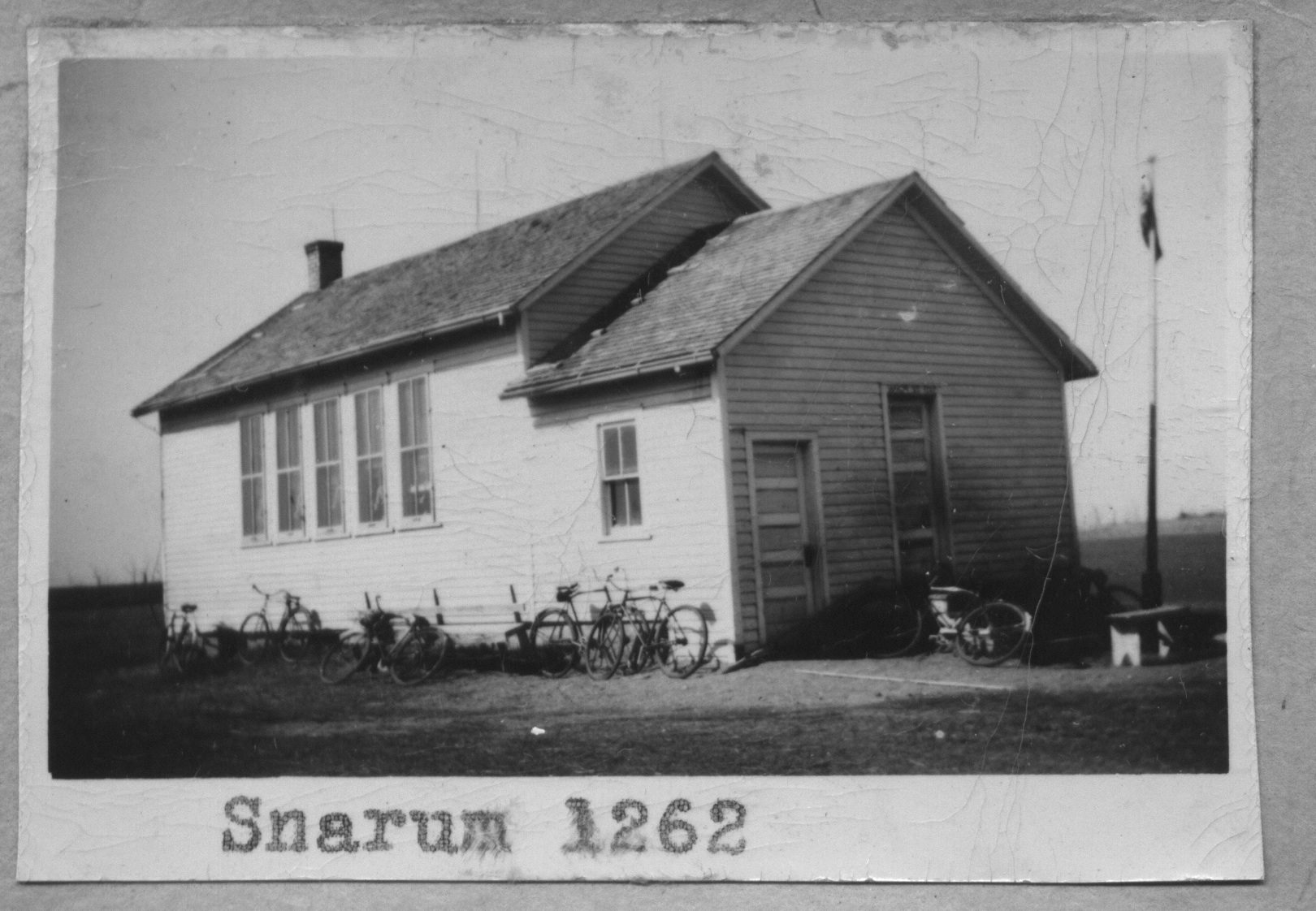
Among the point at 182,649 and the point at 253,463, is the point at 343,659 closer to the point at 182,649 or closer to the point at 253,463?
the point at 182,649

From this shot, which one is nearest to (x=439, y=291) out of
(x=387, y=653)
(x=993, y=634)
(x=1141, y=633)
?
(x=387, y=653)

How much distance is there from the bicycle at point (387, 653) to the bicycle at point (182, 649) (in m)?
0.62

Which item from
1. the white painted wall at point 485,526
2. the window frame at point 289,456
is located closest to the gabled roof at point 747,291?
the white painted wall at point 485,526

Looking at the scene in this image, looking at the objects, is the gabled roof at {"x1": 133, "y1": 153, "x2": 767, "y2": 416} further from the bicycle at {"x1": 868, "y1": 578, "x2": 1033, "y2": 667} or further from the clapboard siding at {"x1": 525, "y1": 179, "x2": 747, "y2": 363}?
the bicycle at {"x1": 868, "y1": 578, "x2": 1033, "y2": 667}

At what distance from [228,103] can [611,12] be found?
1.90 meters

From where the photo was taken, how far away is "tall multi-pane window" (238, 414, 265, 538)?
18.7 ft

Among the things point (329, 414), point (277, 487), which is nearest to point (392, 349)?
point (329, 414)

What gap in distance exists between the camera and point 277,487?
576cm

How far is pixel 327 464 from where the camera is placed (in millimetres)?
5668

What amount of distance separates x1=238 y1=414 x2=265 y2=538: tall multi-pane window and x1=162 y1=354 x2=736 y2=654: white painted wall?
0.36ft

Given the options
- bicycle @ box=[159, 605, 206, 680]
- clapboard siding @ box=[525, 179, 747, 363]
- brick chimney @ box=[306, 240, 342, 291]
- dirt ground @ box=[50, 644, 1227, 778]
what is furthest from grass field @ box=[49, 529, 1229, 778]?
brick chimney @ box=[306, 240, 342, 291]

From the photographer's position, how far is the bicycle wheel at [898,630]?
4988mm

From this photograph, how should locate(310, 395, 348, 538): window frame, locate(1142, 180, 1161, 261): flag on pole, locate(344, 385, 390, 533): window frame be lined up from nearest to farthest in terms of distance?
1. locate(1142, 180, 1161, 261): flag on pole
2. locate(344, 385, 390, 533): window frame
3. locate(310, 395, 348, 538): window frame

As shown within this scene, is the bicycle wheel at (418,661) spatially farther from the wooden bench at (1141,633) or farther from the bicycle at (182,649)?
the wooden bench at (1141,633)
